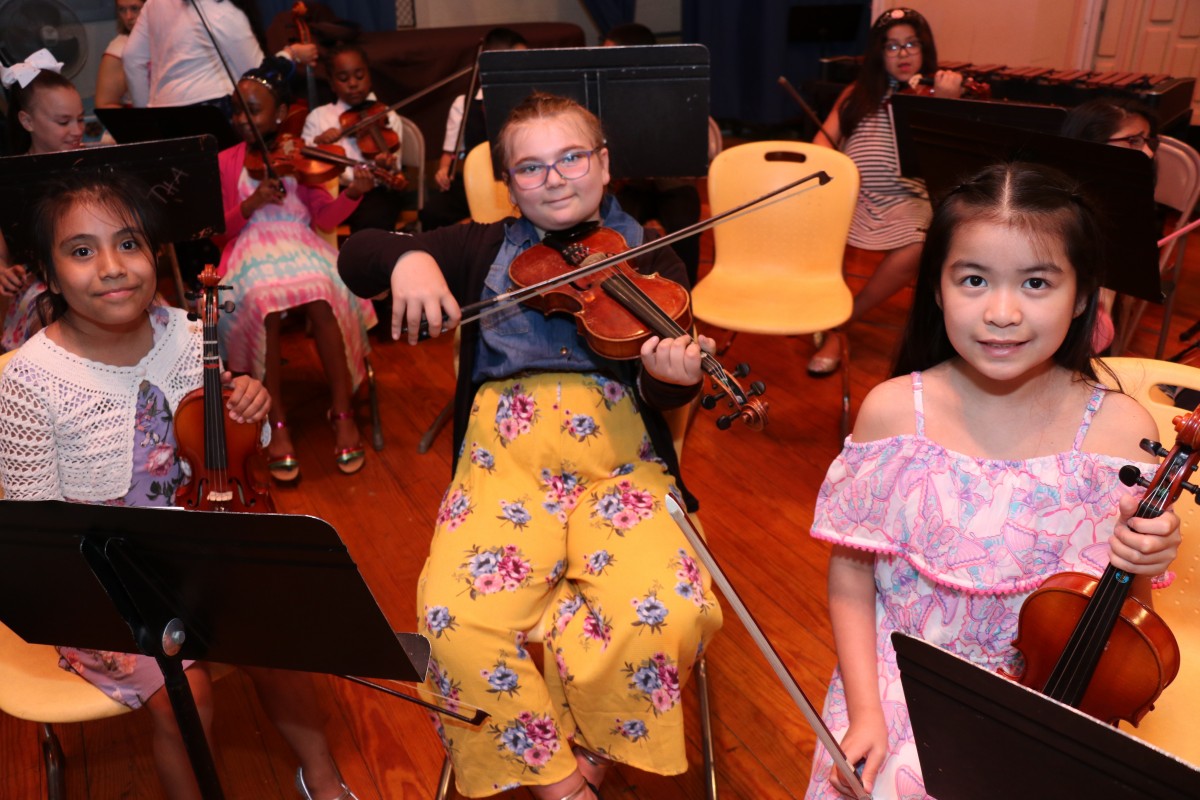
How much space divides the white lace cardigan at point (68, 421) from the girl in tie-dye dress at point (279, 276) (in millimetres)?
964

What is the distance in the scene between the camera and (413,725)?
181 cm

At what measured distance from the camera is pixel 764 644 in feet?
2.93

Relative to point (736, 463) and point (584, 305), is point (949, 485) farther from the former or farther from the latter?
point (736, 463)

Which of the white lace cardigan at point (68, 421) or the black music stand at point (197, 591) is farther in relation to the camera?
the white lace cardigan at point (68, 421)

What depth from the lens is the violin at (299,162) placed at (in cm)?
263

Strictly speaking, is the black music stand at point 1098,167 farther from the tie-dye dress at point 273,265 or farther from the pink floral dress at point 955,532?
the tie-dye dress at point 273,265

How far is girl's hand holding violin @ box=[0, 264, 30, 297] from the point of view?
86.0 inches

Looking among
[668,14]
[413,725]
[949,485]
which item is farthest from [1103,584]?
[668,14]

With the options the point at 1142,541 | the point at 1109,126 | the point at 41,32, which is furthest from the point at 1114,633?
the point at 41,32

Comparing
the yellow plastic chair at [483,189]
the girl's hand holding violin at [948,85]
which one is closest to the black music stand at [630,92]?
the yellow plastic chair at [483,189]

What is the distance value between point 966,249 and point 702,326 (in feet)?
7.04

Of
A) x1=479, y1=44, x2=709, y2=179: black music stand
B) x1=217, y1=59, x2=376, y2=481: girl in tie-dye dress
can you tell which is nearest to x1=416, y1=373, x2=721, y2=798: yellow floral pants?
x1=479, y1=44, x2=709, y2=179: black music stand

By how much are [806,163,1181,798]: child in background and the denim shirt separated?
53cm

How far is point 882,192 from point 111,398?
7.73 ft
